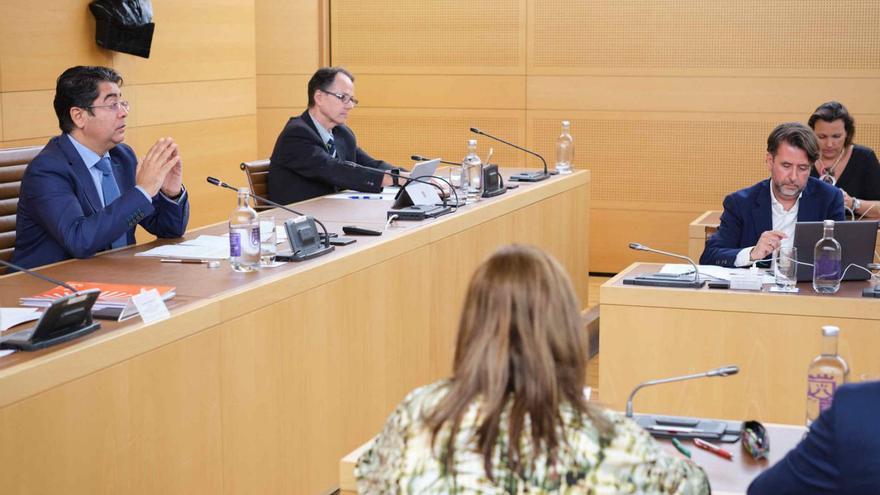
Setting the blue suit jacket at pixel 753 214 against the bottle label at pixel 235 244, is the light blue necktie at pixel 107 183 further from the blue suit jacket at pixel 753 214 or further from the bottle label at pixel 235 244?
the blue suit jacket at pixel 753 214

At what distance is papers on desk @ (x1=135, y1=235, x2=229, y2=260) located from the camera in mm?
3609

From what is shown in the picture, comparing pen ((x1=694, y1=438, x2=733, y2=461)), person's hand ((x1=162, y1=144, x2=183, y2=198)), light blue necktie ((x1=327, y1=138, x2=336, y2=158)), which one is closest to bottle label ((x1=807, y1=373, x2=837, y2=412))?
pen ((x1=694, y1=438, x2=733, y2=461))

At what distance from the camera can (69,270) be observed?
3.37 metres

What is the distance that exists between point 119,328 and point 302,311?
790 millimetres

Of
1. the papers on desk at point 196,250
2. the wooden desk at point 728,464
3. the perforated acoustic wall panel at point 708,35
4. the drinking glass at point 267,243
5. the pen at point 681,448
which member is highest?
the perforated acoustic wall panel at point 708,35

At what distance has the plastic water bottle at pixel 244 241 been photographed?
11.0ft

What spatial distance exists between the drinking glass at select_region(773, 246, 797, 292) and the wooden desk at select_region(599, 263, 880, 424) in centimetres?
5

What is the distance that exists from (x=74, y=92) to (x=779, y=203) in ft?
8.30

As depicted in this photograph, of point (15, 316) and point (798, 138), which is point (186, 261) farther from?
point (798, 138)

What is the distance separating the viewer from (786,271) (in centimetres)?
365

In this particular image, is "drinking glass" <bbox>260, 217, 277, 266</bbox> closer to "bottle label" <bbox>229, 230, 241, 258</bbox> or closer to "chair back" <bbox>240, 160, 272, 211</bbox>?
"bottle label" <bbox>229, 230, 241, 258</bbox>

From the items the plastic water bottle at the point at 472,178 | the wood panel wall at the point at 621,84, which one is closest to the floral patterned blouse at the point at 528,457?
the plastic water bottle at the point at 472,178

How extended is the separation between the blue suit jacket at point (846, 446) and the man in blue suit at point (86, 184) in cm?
244

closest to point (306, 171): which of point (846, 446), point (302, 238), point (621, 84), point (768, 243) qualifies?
point (302, 238)
